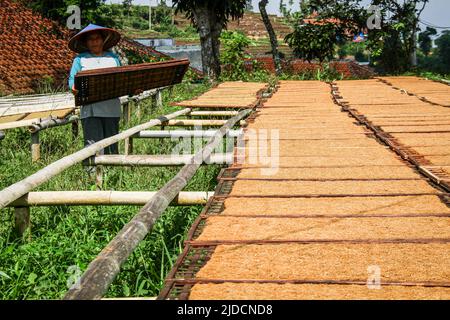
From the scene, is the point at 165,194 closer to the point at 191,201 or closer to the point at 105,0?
the point at 191,201

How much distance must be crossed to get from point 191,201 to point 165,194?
0.44 meters

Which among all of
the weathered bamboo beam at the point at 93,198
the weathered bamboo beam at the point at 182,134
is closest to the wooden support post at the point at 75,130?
the weathered bamboo beam at the point at 182,134

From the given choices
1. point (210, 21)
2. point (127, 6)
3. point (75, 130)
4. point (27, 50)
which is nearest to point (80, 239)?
point (75, 130)

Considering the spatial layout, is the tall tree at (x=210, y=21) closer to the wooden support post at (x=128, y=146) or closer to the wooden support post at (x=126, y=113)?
the wooden support post at (x=126, y=113)

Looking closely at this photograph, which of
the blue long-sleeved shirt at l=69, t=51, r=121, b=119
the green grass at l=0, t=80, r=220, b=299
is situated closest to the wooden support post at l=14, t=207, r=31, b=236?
the green grass at l=0, t=80, r=220, b=299

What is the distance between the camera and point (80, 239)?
11.1 feet

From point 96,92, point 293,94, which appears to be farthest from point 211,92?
point 96,92

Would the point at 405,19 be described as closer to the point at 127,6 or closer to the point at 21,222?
the point at 21,222

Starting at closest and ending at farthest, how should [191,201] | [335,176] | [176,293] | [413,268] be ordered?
[176,293], [413,268], [191,201], [335,176]

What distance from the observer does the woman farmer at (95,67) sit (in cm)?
527

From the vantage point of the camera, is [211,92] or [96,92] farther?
[211,92]

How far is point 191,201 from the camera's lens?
10.3 feet

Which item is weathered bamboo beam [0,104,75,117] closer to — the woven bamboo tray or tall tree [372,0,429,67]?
the woven bamboo tray

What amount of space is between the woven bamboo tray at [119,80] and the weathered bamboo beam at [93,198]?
6.18ft
